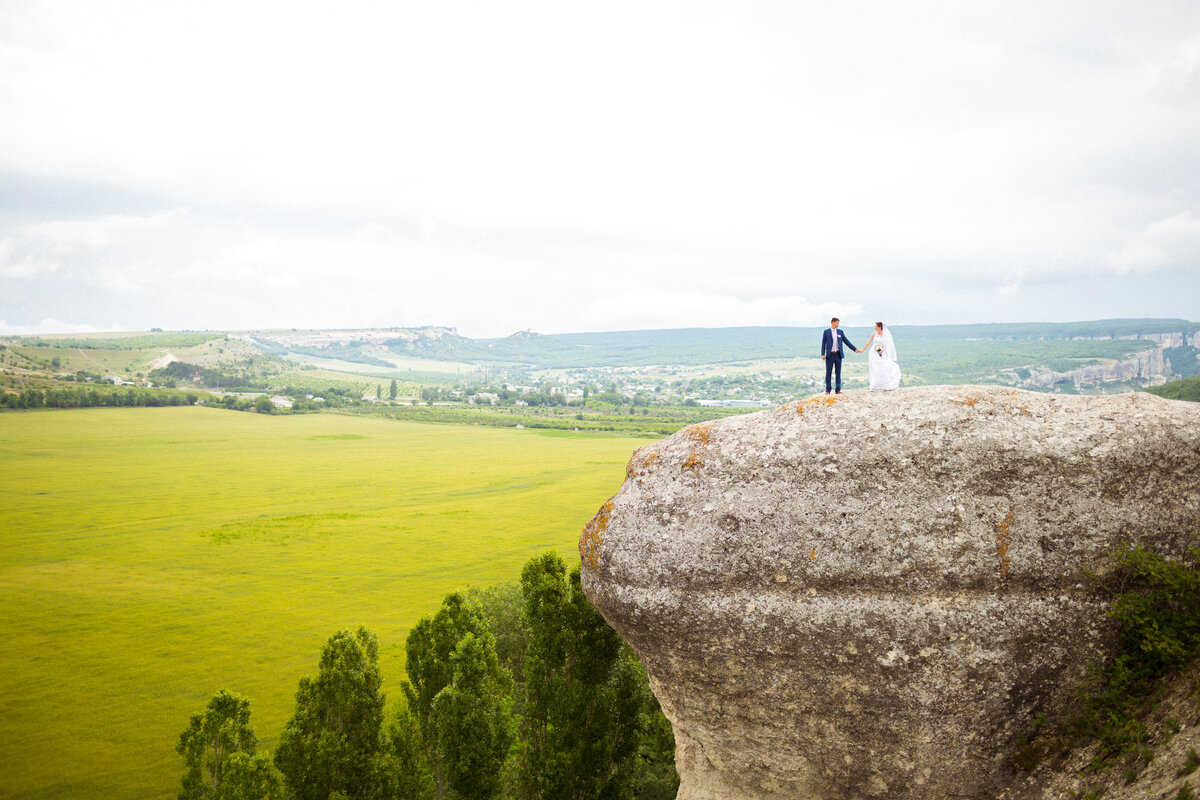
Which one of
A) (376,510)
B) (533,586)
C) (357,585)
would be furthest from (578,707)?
(376,510)

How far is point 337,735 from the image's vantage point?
24969mm

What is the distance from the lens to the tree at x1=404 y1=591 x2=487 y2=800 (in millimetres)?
28703

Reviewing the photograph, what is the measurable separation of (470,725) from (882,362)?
18.5 metres

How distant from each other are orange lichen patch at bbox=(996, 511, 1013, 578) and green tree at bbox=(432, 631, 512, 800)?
18811mm

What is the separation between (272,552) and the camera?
91.5 m

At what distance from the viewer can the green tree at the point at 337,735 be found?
24.7 m

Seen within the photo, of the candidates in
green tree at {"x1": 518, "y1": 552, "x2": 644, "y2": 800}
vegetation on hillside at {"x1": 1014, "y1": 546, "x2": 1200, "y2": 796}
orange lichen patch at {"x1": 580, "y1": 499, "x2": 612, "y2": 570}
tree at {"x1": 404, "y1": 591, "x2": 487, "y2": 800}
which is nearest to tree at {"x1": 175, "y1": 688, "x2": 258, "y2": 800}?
tree at {"x1": 404, "y1": 591, "x2": 487, "y2": 800}

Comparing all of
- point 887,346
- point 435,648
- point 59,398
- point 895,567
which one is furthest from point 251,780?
point 59,398

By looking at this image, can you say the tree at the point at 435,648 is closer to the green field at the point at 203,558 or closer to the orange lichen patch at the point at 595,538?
the orange lichen patch at the point at 595,538

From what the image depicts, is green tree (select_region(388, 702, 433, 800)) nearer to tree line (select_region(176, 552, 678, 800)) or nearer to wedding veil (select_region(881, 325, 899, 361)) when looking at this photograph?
tree line (select_region(176, 552, 678, 800))

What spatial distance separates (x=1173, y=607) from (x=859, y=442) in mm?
4873

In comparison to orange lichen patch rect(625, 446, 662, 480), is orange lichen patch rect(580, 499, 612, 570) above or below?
below

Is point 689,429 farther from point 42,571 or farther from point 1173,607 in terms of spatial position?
point 42,571

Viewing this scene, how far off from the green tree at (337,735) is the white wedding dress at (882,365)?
21158mm
